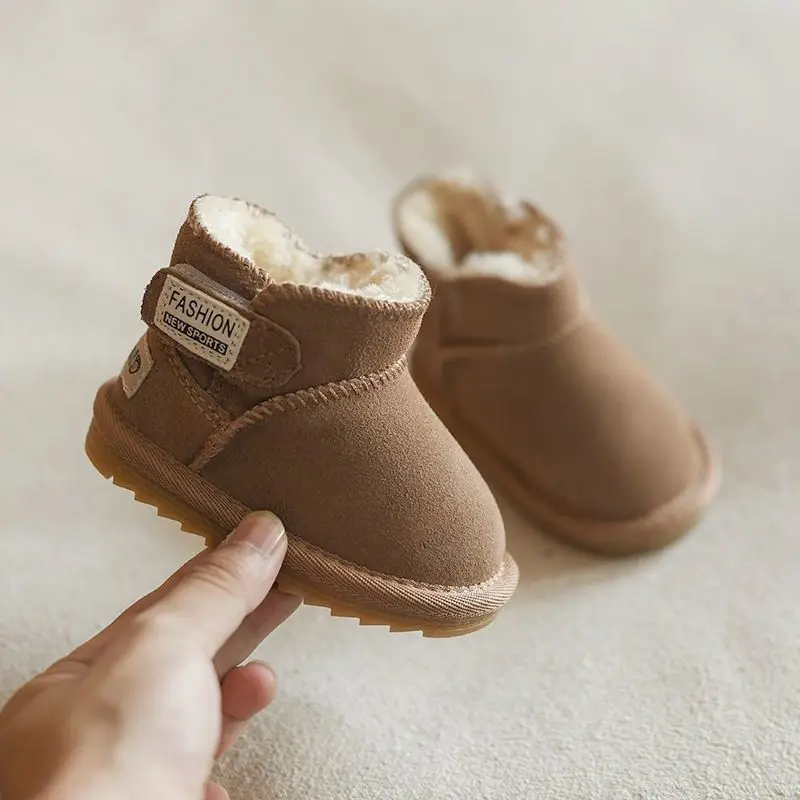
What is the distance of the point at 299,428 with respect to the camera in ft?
2.22

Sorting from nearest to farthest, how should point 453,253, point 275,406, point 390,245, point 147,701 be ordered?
point 147,701
point 275,406
point 453,253
point 390,245

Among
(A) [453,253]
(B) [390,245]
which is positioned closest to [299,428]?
(A) [453,253]

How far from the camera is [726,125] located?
1428 mm

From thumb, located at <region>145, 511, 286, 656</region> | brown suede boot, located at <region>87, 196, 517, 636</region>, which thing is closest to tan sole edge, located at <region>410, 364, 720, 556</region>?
brown suede boot, located at <region>87, 196, 517, 636</region>

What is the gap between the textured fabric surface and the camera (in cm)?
82

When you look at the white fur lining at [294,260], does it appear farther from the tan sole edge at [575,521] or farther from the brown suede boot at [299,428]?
the tan sole edge at [575,521]

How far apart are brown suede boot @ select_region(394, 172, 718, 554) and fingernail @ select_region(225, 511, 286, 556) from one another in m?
0.40

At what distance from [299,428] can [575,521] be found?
0.42m

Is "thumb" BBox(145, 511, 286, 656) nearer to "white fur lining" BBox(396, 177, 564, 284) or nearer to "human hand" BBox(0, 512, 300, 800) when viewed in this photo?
"human hand" BBox(0, 512, 300, 800)

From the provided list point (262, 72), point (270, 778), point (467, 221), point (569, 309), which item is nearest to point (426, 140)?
point (262, 72)

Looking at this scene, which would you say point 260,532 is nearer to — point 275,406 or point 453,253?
point 275,406

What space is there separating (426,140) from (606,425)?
2.12ft

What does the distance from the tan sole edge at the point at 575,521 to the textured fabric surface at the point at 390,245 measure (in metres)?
0.02

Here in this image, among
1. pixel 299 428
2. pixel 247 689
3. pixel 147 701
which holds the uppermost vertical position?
pixel 299 428
